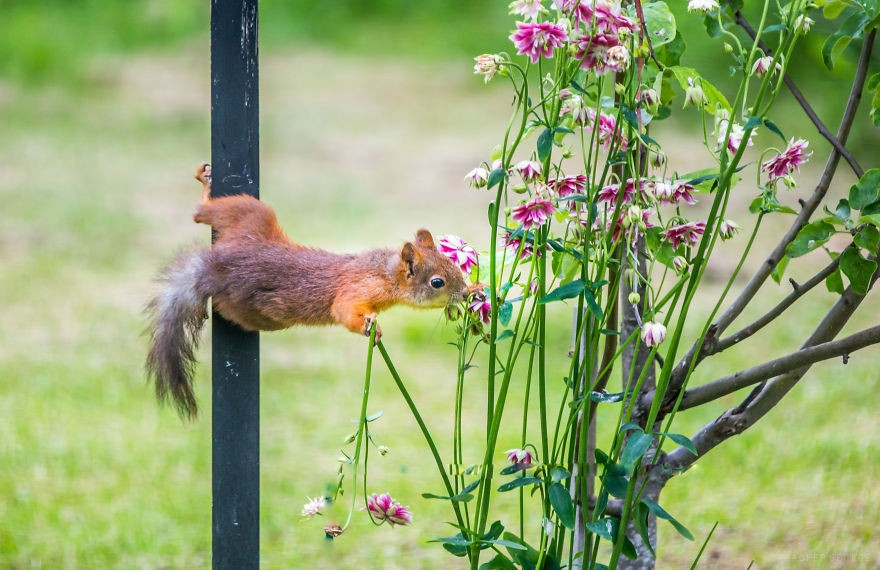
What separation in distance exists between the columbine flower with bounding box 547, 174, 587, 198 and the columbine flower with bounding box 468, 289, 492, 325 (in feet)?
0.58

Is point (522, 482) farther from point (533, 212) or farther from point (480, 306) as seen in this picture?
point (533, 212)

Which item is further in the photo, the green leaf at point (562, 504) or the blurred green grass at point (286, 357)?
the blurred green grass at point (286, 357)

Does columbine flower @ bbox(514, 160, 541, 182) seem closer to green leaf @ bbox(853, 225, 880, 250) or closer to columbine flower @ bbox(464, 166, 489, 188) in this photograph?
columbine flower @ bbox(464, 166, 489, 188)

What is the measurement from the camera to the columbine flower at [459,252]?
59.7 inches

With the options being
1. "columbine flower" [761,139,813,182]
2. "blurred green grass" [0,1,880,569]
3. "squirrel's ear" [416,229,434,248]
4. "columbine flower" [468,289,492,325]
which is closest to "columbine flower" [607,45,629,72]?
"columbine flower" [761,139,813,182]

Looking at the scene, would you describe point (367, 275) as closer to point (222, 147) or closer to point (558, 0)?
point (222, 147)

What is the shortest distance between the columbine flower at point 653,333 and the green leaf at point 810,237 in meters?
0.29

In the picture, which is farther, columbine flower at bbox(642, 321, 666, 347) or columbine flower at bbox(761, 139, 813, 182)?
columbine flower at bbox(761, 139, 813, 182)

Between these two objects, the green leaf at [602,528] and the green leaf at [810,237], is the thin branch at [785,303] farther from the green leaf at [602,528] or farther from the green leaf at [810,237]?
the green leaf at [602,528]

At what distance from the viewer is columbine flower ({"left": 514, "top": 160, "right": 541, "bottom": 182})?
1403 mm

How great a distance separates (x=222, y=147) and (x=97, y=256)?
373 centimetres

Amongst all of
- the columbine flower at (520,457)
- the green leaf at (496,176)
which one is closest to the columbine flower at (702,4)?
the green leaf at (496,176)

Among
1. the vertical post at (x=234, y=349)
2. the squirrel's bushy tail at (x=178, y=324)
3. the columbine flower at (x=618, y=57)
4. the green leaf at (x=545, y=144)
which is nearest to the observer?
the columbine flower at (x=618, y=57)

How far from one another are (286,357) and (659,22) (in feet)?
9.63
